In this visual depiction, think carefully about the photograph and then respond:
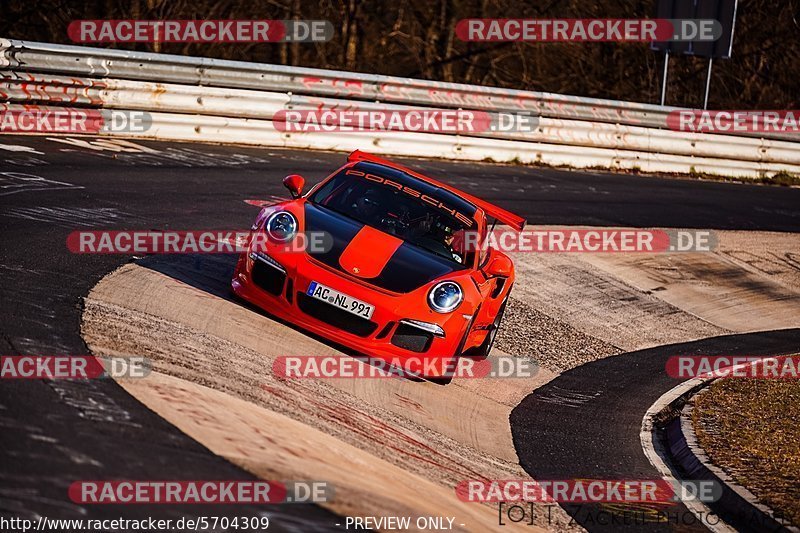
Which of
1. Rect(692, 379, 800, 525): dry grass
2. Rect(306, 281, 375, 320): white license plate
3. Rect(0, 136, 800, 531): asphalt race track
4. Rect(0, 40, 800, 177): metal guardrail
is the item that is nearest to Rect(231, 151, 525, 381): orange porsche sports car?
Rect(306, 281, 375, 320): white license plate

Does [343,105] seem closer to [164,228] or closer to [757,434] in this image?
[164,228]

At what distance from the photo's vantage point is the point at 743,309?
13.0 meters

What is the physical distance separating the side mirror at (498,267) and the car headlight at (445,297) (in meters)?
0.69

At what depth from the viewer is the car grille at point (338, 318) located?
24.8 feet

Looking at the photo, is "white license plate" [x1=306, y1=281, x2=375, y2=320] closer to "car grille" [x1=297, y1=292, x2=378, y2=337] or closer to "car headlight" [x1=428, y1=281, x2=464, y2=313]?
"car grille" [x1=297, y1=292, x2=378, y2=337]

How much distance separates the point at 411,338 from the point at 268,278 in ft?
3.76

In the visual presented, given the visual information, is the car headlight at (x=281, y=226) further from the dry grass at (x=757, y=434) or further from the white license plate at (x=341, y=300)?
the dry grass at (x=757, y=434)

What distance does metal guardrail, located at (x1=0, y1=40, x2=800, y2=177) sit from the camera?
14.0m

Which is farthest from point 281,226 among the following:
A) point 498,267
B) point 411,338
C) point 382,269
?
point 498,267

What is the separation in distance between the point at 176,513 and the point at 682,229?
40.0 ft

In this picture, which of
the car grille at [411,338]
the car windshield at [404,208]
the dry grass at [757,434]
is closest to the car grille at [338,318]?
the car grille at [411,338]

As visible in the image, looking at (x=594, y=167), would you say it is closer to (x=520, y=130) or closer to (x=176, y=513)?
(x=520, y=130)

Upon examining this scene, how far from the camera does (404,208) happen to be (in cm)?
871

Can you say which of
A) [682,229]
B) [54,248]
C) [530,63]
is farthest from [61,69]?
[530,63]
